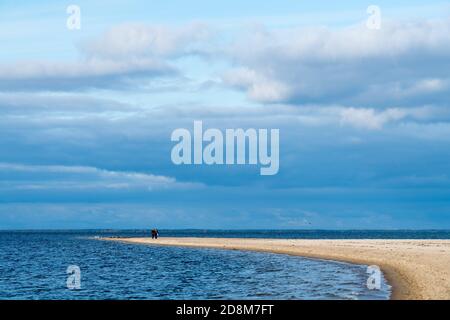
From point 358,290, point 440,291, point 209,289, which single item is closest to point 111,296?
point 209,289

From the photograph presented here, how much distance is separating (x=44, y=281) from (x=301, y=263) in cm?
2509

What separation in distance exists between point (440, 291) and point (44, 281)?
31499 mm

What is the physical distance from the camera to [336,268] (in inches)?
2211

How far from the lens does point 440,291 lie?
34.6 m

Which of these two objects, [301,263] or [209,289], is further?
[301,263]

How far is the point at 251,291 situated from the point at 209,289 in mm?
3621

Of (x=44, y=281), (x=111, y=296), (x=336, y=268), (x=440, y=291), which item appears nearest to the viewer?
(x=440, y=291)
